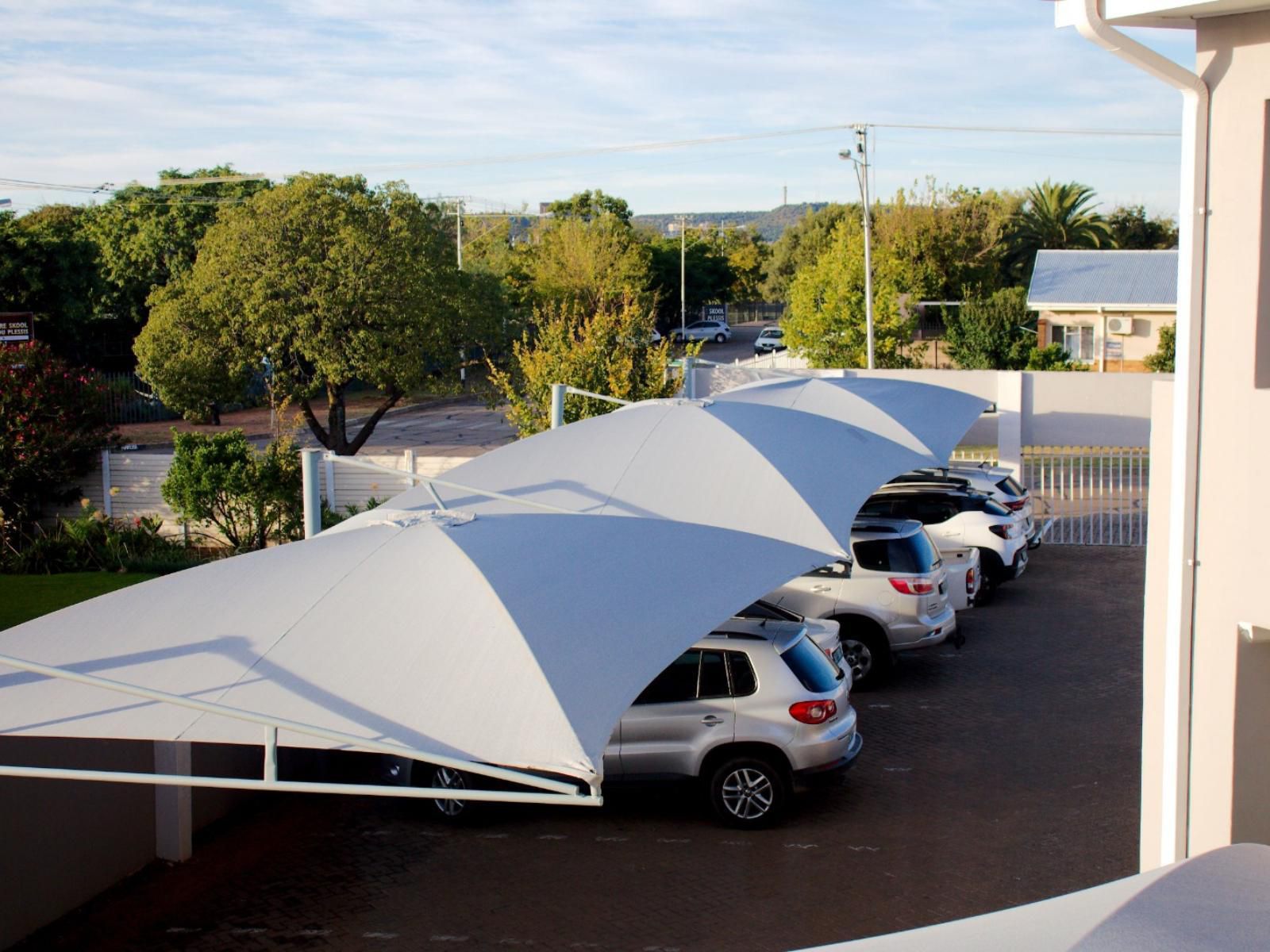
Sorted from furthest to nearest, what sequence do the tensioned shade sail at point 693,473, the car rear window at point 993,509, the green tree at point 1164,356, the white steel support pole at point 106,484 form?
the green tree at point 1164,356 < the white steel support pole at point 106,484 < the car rear window at point 993,509 < the tensioned shade sail at point 693,473

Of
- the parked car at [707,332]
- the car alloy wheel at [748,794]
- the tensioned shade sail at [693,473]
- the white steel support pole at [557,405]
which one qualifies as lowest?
the car alloy wheel at [748,794]

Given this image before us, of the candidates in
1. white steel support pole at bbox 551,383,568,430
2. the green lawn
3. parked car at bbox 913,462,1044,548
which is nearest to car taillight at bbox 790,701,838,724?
white steel support pole at bbox 551,383,568,430

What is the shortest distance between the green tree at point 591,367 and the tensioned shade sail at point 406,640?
1219cm

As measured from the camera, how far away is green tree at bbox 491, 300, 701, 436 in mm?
22047

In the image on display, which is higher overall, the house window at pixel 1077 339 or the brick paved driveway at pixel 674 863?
the house window at pixel 1077 339

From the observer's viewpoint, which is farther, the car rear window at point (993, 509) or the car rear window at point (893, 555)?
the car rear window at point (993, 509)

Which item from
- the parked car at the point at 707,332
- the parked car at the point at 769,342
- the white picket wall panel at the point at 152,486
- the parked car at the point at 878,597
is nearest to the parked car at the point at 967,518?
the parked car at the point at 878,597

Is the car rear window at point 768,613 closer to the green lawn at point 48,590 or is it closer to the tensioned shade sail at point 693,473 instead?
the tensioned shade sail at point 693,473

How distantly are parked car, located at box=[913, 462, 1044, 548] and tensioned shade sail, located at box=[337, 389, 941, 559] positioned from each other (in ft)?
16.4

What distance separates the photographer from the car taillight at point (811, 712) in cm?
1073

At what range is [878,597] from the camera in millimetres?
14836

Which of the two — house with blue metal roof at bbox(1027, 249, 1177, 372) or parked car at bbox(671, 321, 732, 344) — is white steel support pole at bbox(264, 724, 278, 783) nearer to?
house with blue metal roof at bbox(1027, 249, 1177, 372)

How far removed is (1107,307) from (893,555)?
34889 millimetres

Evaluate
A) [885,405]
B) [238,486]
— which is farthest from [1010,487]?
[238,486]
